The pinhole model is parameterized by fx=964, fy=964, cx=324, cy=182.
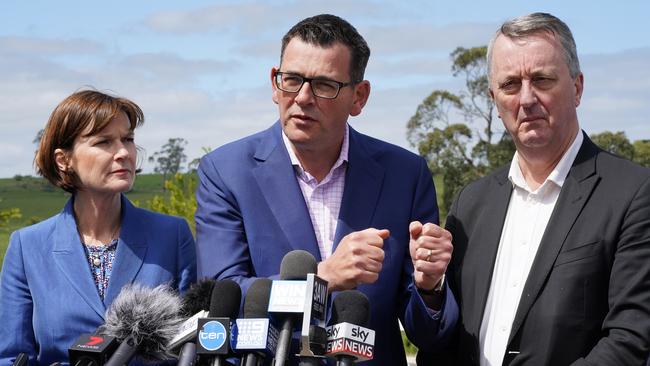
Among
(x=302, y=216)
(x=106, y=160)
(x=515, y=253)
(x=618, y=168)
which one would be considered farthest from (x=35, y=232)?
(x=618, y=168)

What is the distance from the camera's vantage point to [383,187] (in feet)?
16.1

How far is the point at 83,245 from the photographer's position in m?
5.22

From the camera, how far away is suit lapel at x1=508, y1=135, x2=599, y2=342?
430 cm

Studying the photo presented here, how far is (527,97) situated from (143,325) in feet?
6.55

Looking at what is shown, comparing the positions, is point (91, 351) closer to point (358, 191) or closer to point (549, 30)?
point (358, 191)

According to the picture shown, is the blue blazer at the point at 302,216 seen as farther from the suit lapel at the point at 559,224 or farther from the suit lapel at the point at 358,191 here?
the suit lapel at the point at 559,224

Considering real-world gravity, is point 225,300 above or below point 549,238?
below

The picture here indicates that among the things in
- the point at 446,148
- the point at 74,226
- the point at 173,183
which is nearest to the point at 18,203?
the point at 446,148

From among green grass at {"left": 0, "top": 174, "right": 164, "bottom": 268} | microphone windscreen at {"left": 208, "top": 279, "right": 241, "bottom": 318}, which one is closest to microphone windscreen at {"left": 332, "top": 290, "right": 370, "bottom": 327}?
microphone windscreen at {"left": 208, "top": 279, "right": 241, "bottom": 318}

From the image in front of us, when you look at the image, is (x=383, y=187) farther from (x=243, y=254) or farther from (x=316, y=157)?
(x=243, y=254)

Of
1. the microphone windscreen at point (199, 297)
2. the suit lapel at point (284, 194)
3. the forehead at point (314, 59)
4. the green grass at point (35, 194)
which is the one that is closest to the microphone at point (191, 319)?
the microphone windscreen at point (199, 297)

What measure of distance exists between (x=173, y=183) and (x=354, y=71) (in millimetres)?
13669

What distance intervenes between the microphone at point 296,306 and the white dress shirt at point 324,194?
1.19m

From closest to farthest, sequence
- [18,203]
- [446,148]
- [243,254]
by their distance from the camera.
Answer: [243,254]
[446,148]
[18,203]
